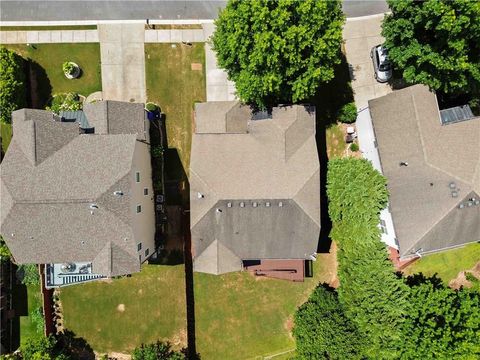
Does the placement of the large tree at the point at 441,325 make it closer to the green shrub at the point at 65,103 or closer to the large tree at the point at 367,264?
the large tree at the point at 367,264

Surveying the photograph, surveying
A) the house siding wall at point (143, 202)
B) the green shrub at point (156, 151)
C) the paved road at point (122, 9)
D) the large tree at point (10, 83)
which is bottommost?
the house siding wall at point (143, 202)

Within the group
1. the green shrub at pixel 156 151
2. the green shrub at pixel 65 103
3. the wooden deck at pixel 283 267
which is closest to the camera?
the green shrub at pixel 65 103

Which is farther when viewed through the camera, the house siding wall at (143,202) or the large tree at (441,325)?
the house siding wall at (143,202)

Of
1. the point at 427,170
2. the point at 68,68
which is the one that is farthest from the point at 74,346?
the point at 427,170

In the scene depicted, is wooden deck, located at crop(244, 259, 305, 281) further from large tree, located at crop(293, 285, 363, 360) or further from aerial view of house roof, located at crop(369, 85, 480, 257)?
aerial view of house roof, located at crop(369, 85, 480, 257)

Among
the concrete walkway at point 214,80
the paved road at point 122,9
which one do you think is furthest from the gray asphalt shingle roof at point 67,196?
the paved road at point 122,9

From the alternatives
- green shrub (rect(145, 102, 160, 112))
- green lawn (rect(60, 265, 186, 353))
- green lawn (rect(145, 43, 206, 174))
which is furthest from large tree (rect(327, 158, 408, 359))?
green shrub (rect(145, 102, 160, 112))
